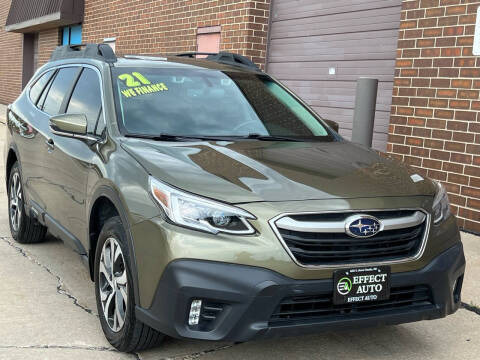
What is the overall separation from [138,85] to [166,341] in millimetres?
1708

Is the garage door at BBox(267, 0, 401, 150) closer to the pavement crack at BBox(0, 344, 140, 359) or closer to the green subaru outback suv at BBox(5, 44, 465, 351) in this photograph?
the green subaru outback suv at BBox(5, 44, 465, 351)

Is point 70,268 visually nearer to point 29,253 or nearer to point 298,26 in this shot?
point 29,253

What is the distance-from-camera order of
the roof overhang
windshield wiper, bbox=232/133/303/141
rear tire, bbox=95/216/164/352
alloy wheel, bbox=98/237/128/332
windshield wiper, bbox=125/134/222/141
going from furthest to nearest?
1. the roof overhang
2. windshield wiper, bbox=232/133/303/141
3. windshield wiper, bbox=125/134/222/141
4. alloy wheel, bbox=98/237/128/332
5. rear tire, bbox=95/216/164/352

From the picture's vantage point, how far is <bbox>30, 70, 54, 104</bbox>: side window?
222 inches

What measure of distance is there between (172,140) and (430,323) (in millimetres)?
2052

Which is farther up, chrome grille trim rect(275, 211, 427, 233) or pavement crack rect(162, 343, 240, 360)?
chrome grille trim rect(275, 211, 427, 233)

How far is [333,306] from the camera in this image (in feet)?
9.91

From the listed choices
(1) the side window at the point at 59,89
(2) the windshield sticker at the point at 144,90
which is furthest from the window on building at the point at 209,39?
(2) the windshield sticker at the point at 144,90

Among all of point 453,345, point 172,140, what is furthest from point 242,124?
point 453,345

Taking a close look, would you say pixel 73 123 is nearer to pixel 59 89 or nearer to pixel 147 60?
pixel 147 60

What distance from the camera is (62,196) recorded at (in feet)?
14.7

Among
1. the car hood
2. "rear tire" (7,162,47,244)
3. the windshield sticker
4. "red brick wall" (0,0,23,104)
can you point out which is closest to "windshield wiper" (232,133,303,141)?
the car hood

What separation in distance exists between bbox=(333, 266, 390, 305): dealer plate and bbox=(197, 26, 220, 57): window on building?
9240mm

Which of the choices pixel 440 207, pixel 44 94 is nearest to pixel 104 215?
pixel 440 207
